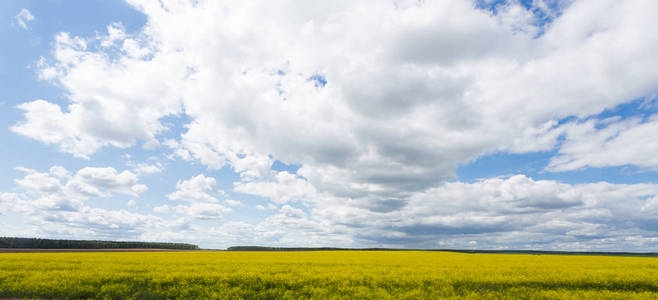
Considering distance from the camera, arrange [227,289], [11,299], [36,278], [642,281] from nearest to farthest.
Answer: [11,299] → [227,289] → [36,278] → [642,281]

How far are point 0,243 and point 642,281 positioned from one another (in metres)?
166

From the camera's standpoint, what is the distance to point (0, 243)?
361ft

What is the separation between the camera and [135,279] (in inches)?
829

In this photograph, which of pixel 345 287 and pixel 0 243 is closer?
pixel 345 287

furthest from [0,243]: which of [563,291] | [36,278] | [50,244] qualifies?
Result: [563,291]

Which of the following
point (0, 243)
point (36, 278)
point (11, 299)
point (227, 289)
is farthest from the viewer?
point (0, 243)

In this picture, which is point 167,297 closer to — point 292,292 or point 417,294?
point 292,292

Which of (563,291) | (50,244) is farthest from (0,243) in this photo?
(563,291)

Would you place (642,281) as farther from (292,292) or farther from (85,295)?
(85,295)

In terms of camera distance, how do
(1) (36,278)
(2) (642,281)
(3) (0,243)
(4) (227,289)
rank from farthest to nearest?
(3) (0,243) → (2) (642,281) → (1) (36,278) → (4) (227,289)

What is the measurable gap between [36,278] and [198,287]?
11.4 m

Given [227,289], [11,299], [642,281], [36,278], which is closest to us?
[11,299]

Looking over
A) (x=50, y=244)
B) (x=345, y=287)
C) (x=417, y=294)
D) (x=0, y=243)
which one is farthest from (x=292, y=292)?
(x=0, y=243)

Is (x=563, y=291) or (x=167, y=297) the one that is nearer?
(x=167, y=297)
